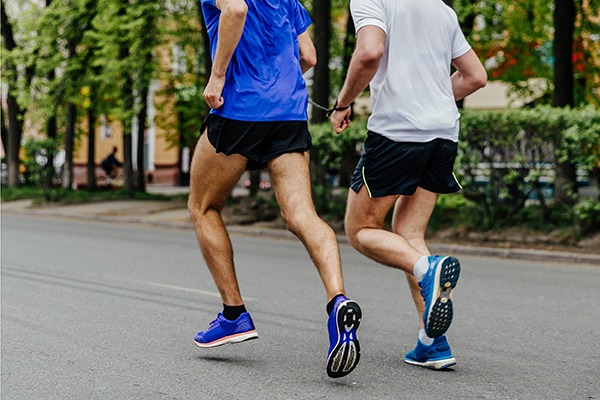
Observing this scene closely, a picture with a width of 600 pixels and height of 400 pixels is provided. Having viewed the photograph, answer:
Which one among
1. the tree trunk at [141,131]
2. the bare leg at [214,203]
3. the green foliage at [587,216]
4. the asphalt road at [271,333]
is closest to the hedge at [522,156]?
the green foliage at [587,216]

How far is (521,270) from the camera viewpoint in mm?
10266

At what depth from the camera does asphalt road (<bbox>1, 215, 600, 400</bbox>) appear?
4.27 meters

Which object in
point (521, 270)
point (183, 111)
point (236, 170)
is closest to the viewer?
point (236, 170)

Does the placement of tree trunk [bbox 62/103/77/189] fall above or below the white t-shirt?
below

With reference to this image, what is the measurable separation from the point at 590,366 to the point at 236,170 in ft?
6.62

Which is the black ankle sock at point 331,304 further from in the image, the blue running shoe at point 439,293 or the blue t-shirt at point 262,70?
the blue t-shirt at point 262,70

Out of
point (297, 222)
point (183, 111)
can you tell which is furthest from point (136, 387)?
point (183, 111)

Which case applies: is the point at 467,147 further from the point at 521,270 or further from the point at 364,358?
the point at 364,358

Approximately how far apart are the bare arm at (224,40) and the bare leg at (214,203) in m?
0.26

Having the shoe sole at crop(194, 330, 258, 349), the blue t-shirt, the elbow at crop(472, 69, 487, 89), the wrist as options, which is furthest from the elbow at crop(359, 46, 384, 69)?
the shoe sole at crop(194, 330, 258, 349)

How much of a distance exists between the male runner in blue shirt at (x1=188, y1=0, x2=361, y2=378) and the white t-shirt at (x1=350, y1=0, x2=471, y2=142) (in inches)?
15.7

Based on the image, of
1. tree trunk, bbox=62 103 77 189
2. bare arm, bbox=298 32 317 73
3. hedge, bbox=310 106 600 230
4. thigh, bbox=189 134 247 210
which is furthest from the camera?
tree trunk, bbox=62 103 77 189

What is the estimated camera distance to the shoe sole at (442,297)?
412 cm

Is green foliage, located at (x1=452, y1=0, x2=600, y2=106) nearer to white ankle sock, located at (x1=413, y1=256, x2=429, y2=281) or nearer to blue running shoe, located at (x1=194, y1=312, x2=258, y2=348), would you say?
blue running shoe, located at (x1=194, y1=312, x2=258, y2=348)
